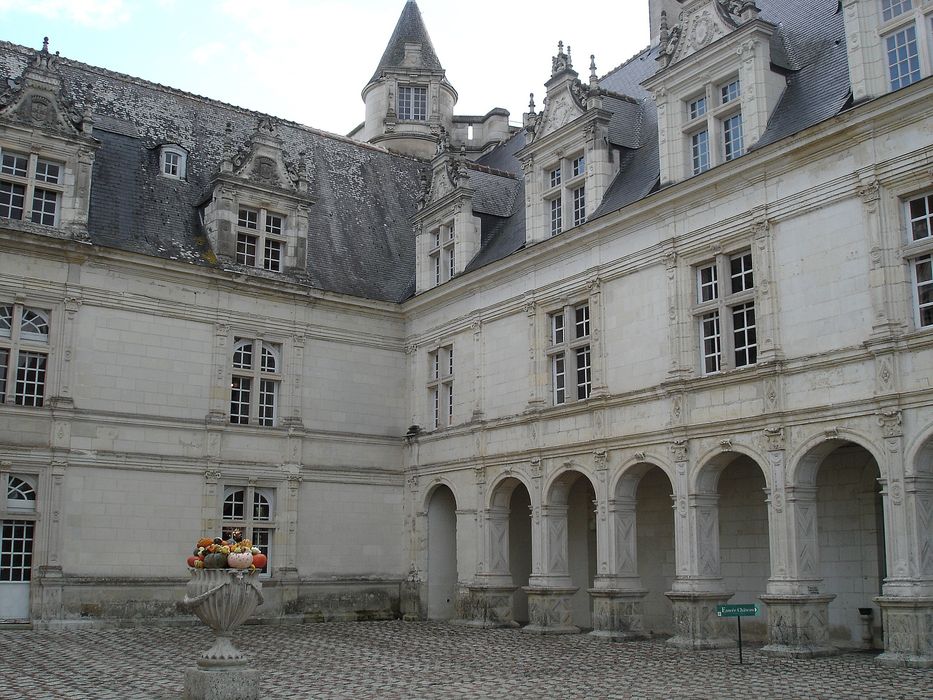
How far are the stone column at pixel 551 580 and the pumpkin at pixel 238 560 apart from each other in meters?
9.17

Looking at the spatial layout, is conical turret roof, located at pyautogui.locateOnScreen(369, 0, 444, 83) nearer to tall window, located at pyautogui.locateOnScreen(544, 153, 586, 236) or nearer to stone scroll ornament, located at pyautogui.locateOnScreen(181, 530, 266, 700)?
tall window, located at pyautogui.locateOnScreen(544, 153, 586, 236)

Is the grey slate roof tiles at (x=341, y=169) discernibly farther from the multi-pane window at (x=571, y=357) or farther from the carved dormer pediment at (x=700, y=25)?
the multi-pane window at (x=571, y=357)

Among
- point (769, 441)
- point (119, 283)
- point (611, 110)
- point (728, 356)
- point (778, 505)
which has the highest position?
point (611, 110)

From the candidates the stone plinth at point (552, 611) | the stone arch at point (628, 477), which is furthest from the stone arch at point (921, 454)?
the stone plinth at point (552, 611)

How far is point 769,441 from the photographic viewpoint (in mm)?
15227

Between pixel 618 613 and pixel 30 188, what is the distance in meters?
13.8

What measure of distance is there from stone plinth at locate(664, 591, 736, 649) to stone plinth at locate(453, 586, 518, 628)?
5.15 metres

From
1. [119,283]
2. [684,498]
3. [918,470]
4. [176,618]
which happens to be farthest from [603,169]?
[176,618]

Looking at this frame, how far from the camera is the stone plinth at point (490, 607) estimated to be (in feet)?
66.8

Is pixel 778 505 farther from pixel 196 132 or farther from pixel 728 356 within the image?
pixel 196 132

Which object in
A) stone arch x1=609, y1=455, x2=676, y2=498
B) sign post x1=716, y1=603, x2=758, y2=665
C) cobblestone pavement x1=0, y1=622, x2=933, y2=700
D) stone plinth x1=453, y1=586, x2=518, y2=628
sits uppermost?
stone arch x1=609, y1=455, x2=676, y2=498

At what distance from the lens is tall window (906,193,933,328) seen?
13609 mm

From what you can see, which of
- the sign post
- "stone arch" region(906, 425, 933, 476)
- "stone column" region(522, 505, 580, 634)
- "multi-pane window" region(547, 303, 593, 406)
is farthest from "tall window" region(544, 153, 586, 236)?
the sign post

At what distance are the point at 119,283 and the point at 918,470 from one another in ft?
49.9
